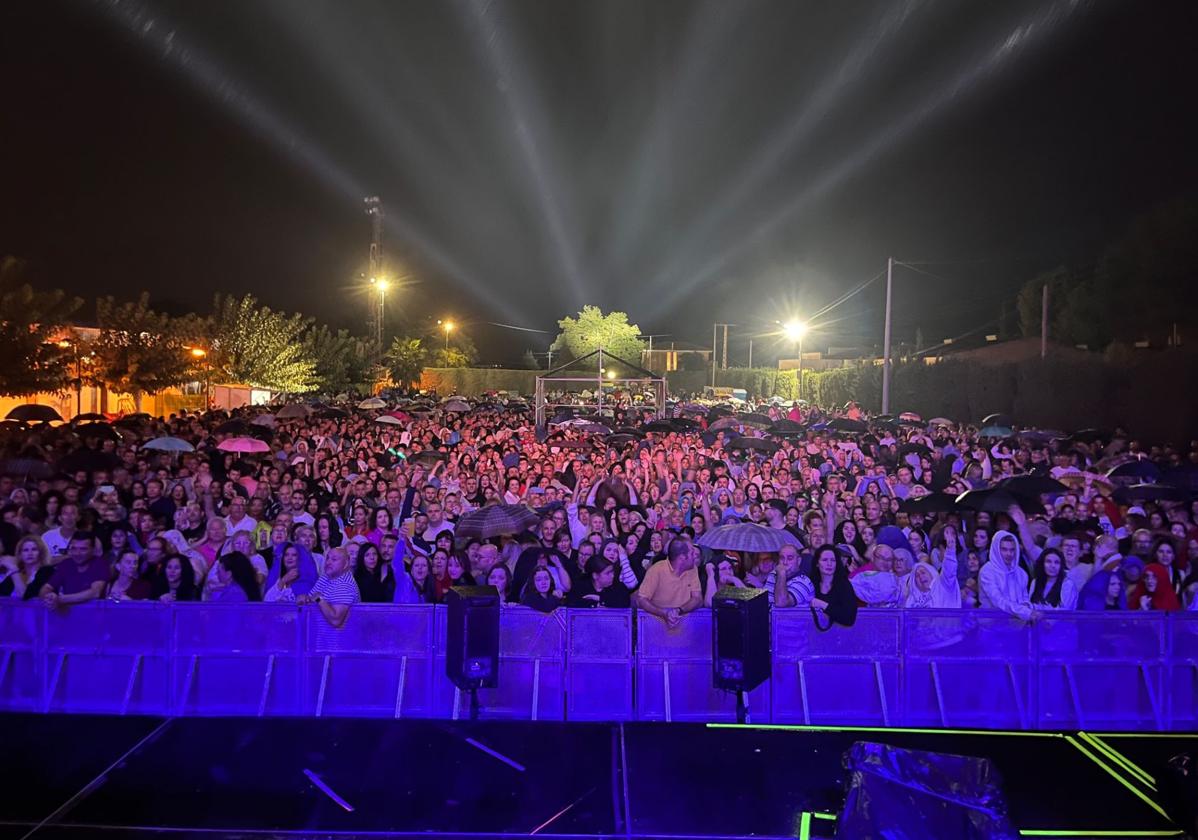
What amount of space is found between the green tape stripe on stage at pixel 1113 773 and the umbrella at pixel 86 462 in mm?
10989

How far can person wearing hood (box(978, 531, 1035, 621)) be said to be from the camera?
6.88 m

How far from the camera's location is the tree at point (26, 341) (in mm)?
21750

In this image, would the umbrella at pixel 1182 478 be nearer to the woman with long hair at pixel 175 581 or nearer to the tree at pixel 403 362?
the woman with long hair at pixel 175 581

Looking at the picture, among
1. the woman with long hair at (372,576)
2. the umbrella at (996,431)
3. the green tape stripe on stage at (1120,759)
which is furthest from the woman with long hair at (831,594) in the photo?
the umbrella at (996,431)

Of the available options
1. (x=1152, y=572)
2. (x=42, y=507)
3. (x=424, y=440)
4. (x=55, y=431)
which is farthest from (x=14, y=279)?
(x=1152, y=572)

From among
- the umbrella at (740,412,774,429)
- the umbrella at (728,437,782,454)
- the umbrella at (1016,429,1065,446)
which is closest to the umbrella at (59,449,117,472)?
the umbrella at (728,437,782,454)

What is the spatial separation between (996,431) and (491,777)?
597 inches

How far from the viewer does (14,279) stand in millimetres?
24812

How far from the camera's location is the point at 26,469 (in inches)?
453

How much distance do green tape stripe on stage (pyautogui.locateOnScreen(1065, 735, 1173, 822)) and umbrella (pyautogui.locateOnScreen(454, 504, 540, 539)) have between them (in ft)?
15.9

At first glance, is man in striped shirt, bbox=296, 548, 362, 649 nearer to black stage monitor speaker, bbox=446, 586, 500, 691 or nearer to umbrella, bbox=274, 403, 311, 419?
black stage monitor speaker, bbox=446, 586, 500, 691

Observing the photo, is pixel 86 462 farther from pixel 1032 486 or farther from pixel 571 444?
pixel 1032 486

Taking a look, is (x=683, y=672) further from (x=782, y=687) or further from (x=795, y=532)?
(x=795, y=532)

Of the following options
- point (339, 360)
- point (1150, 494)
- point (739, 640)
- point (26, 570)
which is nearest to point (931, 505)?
point (1150, 494)
